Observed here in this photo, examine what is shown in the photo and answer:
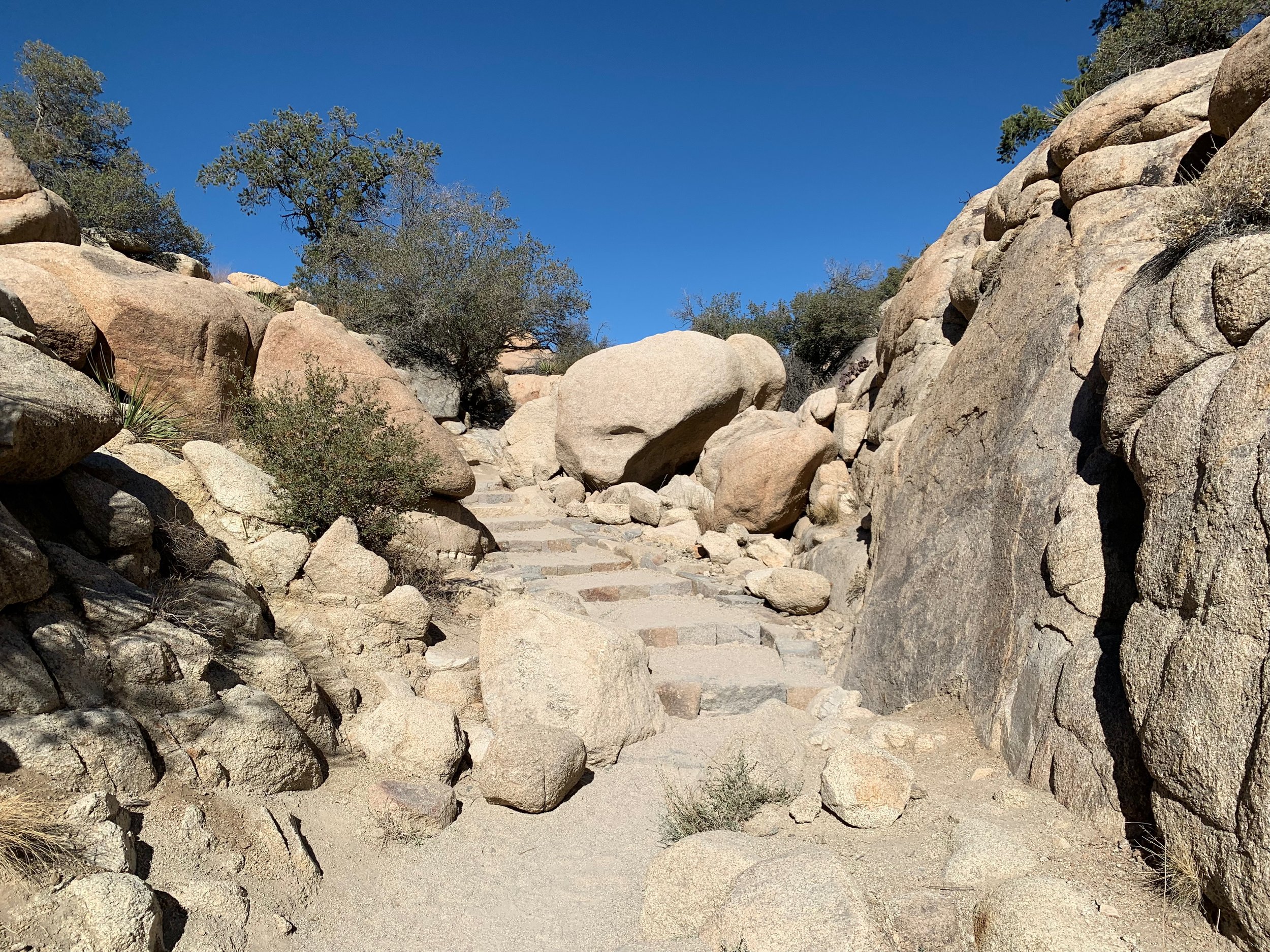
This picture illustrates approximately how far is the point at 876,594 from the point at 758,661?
4.02ft

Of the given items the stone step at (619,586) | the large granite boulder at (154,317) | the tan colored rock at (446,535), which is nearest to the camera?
the large granite boulder at (154,317)

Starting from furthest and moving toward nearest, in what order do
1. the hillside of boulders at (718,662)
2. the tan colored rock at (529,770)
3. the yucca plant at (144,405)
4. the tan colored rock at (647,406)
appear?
the tan colored rock at (647,406) → the yucca plant at (144,405) → the tan colored rock at (529,770) → the hillside of boulders at (718,662)

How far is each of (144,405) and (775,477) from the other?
22.1 ft

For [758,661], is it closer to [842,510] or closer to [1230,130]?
[842,510]

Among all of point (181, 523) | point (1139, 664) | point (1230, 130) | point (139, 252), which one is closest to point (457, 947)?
point (1139, 664)

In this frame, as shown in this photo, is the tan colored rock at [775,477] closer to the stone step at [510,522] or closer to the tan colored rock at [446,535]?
the stone step at [510,522]

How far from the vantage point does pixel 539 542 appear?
946 cm

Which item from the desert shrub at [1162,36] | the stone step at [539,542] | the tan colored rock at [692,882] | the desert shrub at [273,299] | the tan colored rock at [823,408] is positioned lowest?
the tan colored rock at [692,882]

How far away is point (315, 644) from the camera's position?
5195mm

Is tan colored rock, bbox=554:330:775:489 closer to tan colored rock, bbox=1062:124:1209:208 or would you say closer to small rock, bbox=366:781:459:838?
tan colored rock, bbox=1062:124:1209:208

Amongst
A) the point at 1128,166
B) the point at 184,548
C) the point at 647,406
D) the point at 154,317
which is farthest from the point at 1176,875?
the point at 647,406

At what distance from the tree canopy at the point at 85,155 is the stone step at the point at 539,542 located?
11.3m

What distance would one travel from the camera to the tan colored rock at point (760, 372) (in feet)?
41.9

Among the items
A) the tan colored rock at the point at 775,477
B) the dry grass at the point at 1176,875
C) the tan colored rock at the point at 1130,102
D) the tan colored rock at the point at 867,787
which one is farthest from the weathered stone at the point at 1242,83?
the tan colored rock at the point at 775,477
